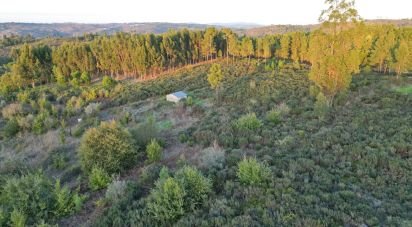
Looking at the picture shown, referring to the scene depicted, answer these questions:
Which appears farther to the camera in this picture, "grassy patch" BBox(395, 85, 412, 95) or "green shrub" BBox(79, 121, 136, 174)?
"grassy patch" BBox(395, 85, 412, 95)

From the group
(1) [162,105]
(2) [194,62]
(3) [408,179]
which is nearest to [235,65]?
(2) [194,62]

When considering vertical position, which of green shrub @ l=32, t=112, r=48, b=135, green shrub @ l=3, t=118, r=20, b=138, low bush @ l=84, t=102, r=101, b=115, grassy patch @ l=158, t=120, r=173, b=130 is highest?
grassy patch @ l=158, t=120, r=173, b=130

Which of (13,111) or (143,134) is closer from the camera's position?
(143,134)

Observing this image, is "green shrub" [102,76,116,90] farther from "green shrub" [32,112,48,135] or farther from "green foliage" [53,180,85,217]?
"green foliage" [53,180,85,217]

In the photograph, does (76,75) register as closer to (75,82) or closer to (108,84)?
(75,82)

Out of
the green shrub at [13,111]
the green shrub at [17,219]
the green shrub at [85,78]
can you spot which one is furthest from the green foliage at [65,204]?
the green shrub at [85,78]

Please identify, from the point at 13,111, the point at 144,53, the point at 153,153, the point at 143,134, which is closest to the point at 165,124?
the point at 143,134

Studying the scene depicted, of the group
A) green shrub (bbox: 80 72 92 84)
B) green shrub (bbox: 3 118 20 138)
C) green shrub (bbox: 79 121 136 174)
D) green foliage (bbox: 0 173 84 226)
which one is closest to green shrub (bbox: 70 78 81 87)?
green shrub (bbox: 80 72 92 84)

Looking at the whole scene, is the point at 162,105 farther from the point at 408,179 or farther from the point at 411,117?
the point at 408,179
